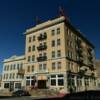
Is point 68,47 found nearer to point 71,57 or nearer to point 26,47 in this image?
point 71,57

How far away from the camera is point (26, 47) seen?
65.1 metres

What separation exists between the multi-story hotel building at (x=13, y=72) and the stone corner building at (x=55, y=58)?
7.78m

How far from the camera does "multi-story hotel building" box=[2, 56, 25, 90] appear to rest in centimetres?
7259

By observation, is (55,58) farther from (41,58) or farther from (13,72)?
(13,72)

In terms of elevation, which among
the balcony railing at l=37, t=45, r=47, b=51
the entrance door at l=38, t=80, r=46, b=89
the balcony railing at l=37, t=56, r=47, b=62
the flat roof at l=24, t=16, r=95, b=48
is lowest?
the entrance door at l=38, t=80, r=46, b=89

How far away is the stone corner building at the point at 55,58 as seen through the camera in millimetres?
53188

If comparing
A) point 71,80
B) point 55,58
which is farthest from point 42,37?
point 71,80

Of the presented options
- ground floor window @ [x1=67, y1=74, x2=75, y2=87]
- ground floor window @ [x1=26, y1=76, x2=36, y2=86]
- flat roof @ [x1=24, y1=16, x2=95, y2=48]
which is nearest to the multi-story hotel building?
ground floor window @ [x1=26, y1=76, x2=36, y2=86]

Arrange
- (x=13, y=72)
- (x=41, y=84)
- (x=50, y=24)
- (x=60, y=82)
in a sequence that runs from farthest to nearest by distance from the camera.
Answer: (x=13, y=72) < (x=50, y=24) < (x=41, y=84) < (x=60, y=82)

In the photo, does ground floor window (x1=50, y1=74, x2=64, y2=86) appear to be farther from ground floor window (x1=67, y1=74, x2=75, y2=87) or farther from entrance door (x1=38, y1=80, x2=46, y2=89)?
entrance door (x1=38, y1=80, x2=46, y2=89)

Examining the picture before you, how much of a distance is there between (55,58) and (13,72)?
28.0 metres

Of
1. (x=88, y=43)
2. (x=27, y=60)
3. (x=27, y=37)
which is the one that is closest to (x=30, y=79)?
(x=27, y=60)

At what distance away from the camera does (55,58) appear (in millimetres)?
55219

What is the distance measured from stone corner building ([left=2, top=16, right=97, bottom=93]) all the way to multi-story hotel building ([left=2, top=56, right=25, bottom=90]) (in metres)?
7.78
